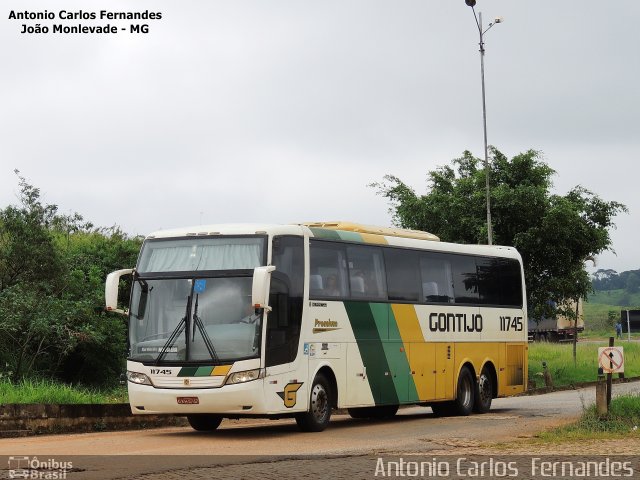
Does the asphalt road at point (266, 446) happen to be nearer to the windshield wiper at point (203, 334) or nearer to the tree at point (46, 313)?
the windshield wiper at point (203, 334)

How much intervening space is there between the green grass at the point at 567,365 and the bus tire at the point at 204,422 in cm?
2192

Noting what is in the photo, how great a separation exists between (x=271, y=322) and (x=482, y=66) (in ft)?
79.7

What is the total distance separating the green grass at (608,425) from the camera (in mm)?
16906

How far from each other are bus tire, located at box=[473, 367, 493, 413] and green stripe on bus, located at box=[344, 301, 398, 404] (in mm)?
3768

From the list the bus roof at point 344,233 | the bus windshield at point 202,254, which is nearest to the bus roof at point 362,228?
the bus roof at point 344,233

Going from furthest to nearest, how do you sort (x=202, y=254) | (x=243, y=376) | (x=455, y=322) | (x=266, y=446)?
(x=455, y=322) → (x=202, y=254) → (x=243, y=376) → (x=266, y=446)

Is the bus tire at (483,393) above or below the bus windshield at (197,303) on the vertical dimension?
below

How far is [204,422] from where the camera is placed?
835 inches

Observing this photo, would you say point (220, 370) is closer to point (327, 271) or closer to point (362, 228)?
point (327, 271)

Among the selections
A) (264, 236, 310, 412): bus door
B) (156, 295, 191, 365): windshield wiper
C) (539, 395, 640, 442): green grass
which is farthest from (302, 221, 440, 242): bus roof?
(539, 395, 640, 442): green grass

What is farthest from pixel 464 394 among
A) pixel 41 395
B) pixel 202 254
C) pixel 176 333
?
pixel 41 395

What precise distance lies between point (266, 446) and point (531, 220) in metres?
28.2

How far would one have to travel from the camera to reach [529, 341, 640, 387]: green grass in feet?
142

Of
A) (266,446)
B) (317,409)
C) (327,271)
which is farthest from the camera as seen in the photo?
(327,271)
